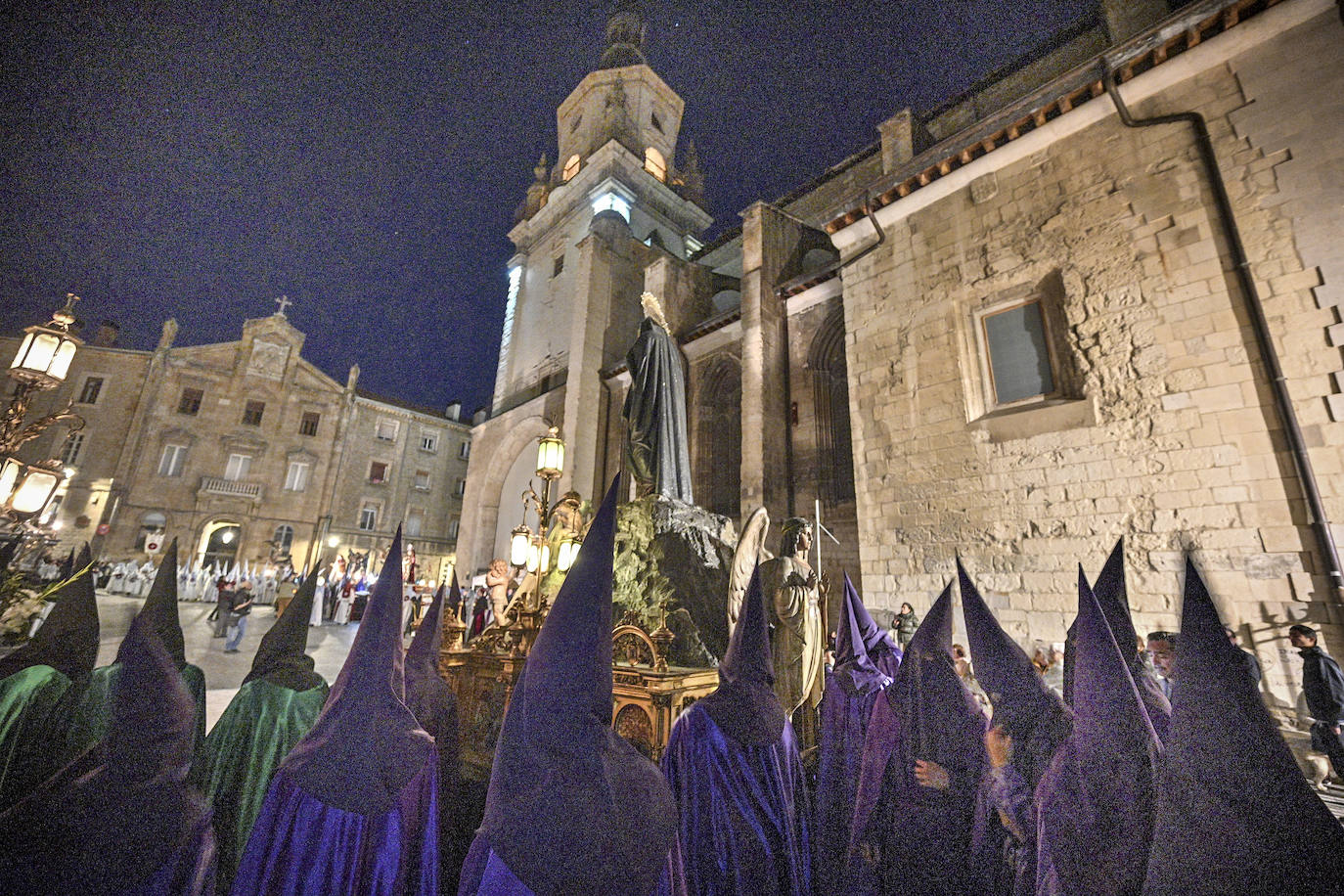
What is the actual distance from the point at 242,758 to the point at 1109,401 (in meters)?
8.02

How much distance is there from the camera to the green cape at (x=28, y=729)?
80.3 inches

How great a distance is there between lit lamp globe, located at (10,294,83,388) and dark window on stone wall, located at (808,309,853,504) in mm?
10212

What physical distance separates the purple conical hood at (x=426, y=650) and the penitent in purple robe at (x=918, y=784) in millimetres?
2248

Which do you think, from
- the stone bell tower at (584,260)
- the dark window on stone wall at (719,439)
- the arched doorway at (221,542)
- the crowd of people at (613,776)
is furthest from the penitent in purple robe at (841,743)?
the arched doorway at (221,542)

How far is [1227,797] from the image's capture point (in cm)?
110

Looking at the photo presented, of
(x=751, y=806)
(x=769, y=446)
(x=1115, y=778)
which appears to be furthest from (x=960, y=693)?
(x=769, y=446)

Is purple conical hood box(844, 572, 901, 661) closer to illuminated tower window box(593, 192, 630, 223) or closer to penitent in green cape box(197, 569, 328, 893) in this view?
penitent in green cape box(197, 569, 328, 893)

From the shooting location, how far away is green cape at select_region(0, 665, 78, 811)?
80.3 inches

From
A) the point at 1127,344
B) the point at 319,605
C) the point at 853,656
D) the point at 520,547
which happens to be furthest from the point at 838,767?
the point at 319,605

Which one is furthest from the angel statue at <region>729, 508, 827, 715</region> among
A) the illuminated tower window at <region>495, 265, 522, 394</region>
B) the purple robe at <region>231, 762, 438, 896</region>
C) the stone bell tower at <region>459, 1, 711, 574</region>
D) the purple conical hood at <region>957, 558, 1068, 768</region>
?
the illuminated tower window at <region>495, 265, 522, 394</region>

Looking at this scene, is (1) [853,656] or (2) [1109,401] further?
(2) [1109,401]

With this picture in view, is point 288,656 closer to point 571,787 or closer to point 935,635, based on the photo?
point 571,787

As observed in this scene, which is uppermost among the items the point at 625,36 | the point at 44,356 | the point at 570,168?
the point at 625,36

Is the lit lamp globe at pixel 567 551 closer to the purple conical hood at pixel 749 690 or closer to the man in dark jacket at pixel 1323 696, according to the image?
the purple conical hood at pixel 749 690
